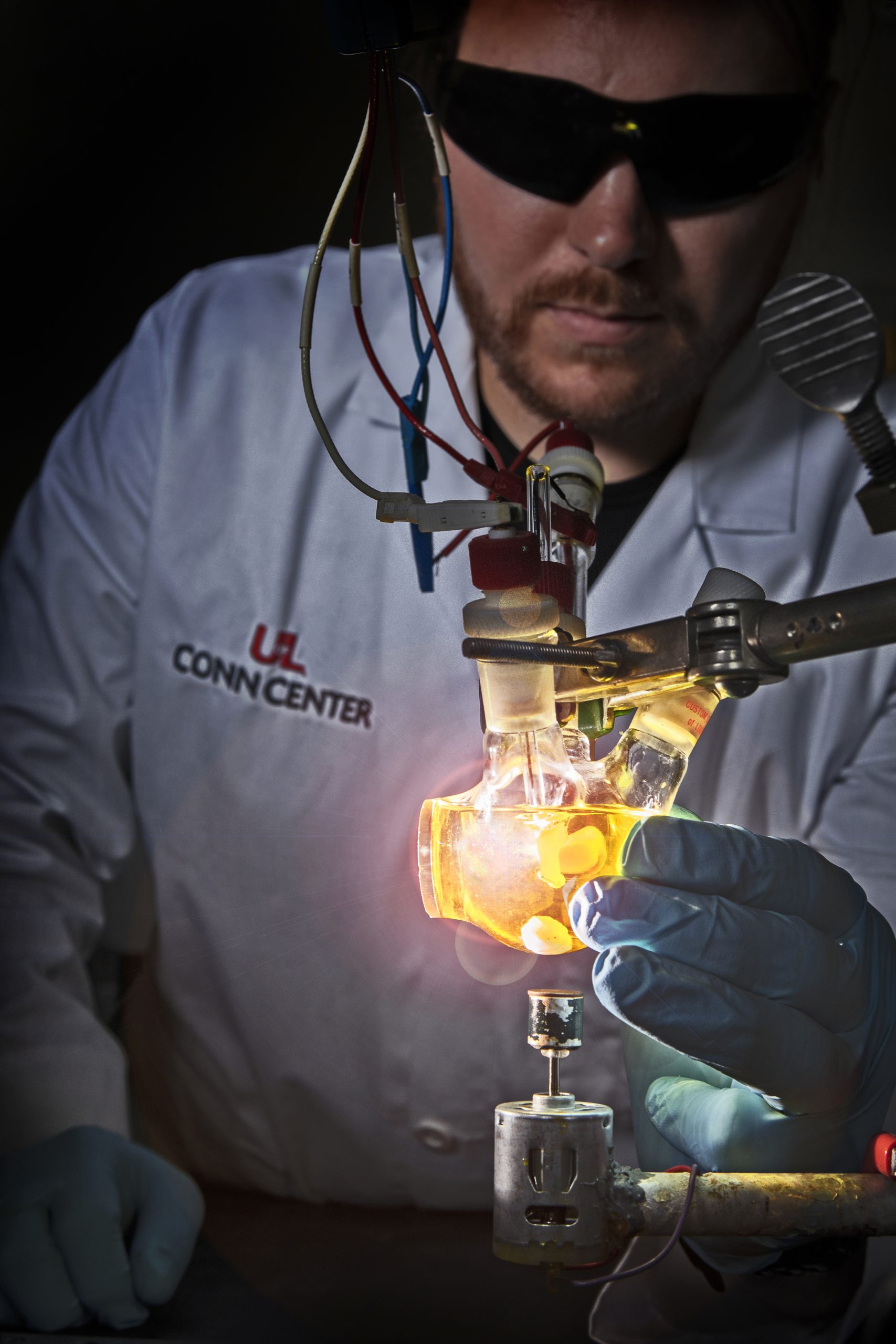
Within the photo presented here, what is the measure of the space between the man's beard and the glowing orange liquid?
525 millimetres

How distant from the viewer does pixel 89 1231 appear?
103 cm

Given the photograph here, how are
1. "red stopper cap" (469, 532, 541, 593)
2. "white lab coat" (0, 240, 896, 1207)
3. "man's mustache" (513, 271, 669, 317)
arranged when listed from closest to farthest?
"red stopper cap" (469, 532, 541, 593) → "man's mustache" (513, 271, 669, 317) → "white lab coat" (0, 240, 896, 1207)

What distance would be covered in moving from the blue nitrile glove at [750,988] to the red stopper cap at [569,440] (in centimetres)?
28

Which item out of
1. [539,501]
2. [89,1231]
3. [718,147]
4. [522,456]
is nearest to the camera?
[539,501]

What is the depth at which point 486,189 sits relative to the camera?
1037 millimetres

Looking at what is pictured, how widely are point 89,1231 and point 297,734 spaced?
54 centimetres

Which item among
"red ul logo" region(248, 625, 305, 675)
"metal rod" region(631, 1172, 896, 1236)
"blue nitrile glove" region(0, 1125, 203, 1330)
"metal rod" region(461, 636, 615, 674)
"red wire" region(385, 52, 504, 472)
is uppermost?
"red wire" region(385, 52, 504, 472)

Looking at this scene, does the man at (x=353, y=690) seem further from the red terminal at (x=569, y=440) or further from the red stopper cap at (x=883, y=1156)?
the red terminal at (x=569, y=440)

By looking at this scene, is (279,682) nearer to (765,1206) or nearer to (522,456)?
(522,456)

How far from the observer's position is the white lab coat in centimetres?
114

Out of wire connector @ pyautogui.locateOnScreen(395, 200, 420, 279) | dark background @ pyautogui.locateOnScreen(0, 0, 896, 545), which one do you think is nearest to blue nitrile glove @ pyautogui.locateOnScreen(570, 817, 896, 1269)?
wire connector @ pyautogui.locateOnScreen(395, 200, 420, 279)

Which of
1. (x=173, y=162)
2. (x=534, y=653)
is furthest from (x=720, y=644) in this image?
(x=173, y=162)

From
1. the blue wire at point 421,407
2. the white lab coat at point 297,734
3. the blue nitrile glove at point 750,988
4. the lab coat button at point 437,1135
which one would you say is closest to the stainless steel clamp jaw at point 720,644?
the blue nitrile glove at point 750,988

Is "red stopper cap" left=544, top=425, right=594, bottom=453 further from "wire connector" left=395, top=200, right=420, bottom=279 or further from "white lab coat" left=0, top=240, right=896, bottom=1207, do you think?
"white lab coat" left=0, top=240, right=896, bottom=1207
